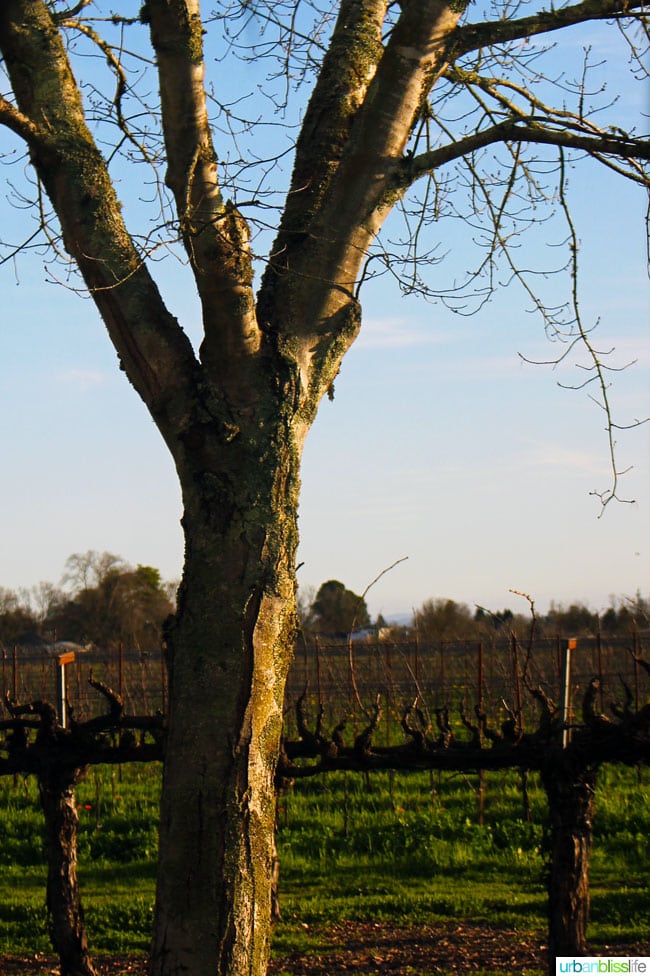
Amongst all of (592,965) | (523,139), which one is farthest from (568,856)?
(523,139)

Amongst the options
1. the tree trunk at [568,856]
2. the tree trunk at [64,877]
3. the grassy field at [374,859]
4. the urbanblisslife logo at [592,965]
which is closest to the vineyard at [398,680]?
the grassy field at [374,859]

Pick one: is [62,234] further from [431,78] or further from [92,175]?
[431,78]

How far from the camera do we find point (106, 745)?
17.4 feet

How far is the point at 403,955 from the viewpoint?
6.12m

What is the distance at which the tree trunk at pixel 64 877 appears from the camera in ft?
17.4

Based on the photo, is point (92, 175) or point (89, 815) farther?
point (89, 815)

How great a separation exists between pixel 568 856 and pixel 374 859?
3985 mm

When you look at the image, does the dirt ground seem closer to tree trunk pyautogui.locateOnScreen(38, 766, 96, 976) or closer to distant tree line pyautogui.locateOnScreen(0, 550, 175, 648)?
tree trunk pyautogui.locateOnScreen(38, 766, 96, 976)

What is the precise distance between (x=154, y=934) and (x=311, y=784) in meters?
8.08

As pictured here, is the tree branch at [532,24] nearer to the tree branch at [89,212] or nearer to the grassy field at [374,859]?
the tree branch at [89,212]

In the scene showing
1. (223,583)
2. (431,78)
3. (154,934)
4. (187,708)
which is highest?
(431,78)

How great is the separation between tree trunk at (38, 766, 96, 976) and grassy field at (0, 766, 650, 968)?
1244 millimetres

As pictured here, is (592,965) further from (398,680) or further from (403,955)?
(398,680)

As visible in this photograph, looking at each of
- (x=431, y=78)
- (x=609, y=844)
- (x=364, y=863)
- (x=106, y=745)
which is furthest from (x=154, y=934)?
(x=609, y=844)
